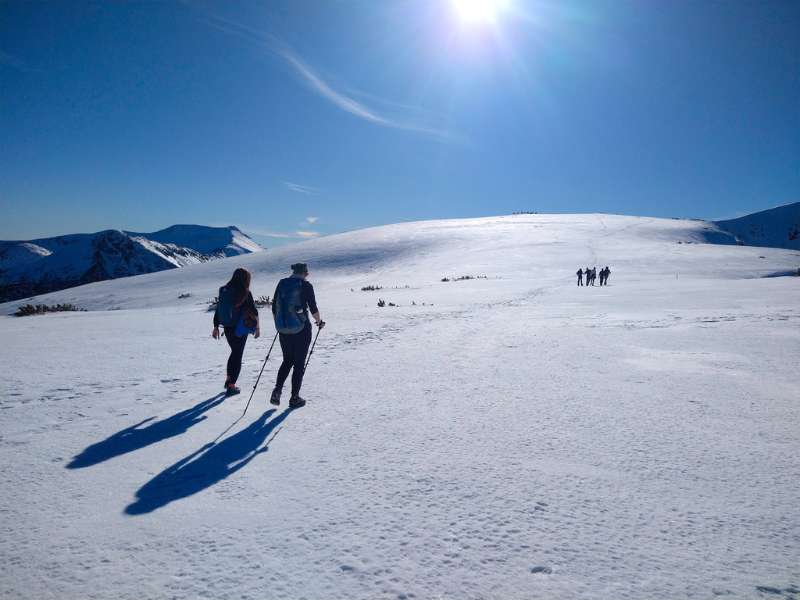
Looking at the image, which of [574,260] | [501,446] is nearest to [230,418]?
[501,446]

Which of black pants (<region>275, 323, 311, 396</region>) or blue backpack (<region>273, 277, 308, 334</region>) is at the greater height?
blue backpack (<region>273, 277, 308, 334</region>)

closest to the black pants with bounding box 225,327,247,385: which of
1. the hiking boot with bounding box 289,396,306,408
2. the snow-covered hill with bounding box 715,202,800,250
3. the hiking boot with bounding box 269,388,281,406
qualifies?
the hiking boot with bounding box 269,388,281,406

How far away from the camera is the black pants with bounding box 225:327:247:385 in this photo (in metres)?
5.87

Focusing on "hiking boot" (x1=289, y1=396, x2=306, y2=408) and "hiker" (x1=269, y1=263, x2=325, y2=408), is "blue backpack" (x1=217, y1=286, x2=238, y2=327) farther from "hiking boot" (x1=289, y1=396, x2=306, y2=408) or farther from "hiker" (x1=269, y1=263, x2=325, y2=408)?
"hiking boot" (x1=289, y1=396, x2=306, y2=408)

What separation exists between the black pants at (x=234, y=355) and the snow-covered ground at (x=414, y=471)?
293 millimetres

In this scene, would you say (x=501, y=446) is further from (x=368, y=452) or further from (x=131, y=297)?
(x=131, y=297)

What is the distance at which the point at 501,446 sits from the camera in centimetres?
383

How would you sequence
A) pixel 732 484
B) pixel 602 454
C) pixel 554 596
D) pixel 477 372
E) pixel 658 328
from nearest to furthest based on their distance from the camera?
pixel 554 596 → pixel 732 484 → pixel 602 454 → pixel 477 372 → pixel 658 328

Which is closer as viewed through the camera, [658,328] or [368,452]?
[368,452]

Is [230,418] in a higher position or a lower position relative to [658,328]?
lower

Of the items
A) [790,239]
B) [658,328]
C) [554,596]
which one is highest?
[790,239]

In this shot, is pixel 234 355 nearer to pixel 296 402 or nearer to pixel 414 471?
pixel 296 402

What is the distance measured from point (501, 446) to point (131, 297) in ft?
111

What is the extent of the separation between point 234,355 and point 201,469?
2616 millimetres
